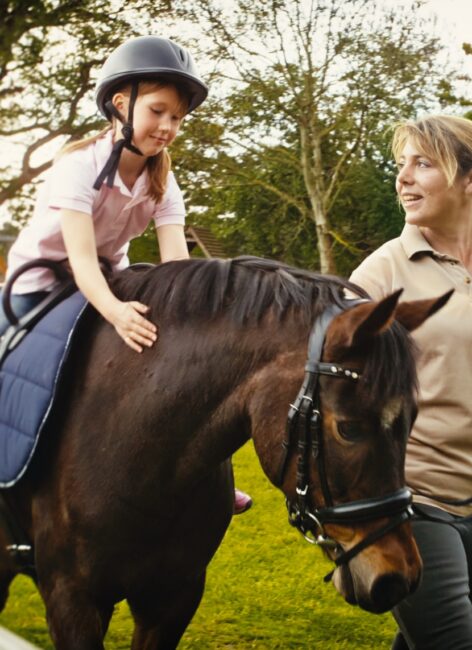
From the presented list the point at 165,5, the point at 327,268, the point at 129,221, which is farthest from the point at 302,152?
the point at 129,221

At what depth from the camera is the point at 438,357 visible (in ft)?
9.52

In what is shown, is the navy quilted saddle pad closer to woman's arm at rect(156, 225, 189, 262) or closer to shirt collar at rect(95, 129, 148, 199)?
shirt collar at rect(95, 129, 148, 199)

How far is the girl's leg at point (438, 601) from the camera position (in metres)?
2.54

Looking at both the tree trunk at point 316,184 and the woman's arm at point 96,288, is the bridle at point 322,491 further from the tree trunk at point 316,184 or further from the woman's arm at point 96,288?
the tree trunk at point 316,184

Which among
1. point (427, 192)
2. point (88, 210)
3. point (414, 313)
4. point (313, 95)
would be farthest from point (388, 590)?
point (313, 95)

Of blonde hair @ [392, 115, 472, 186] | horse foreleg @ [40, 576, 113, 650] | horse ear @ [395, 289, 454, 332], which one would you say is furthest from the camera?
blonde hair @ [392, 115, 472, 186]

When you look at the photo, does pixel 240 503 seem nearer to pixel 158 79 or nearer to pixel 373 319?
pixel 373 319

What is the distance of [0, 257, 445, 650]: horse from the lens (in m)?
2.29

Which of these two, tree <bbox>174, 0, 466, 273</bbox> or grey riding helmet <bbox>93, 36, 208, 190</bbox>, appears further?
tree <bbox>174, 0, 466, 273</bbox>

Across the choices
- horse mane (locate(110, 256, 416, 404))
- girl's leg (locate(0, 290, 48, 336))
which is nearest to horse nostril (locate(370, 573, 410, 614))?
horse mane (locate(110, 256, 416, 404))

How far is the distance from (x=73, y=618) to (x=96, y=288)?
103 centimetres

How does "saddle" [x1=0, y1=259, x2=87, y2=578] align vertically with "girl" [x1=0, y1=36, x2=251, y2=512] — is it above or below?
below

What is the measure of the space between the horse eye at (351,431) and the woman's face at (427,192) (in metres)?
1.07

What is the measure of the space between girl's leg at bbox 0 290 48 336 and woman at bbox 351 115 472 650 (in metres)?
1.18
